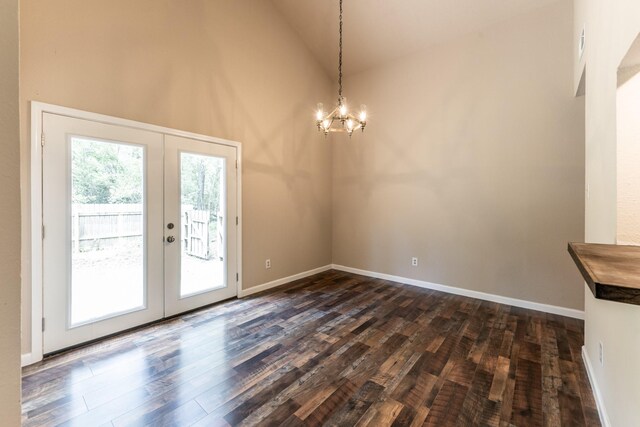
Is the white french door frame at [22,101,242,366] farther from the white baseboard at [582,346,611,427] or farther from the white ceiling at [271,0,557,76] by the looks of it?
the white baseboard at [582,346,611,427]

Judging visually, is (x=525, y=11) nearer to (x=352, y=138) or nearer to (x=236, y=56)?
(x=352, y=138)

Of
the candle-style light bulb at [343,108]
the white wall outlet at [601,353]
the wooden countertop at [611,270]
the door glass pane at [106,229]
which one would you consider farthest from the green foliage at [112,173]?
the white wall outlet at [601,353]

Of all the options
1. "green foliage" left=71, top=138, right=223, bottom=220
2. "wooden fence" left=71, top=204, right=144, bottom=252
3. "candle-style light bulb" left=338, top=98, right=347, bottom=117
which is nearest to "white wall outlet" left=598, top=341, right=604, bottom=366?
"candle-style light bulb" left=338, top=98, right=347, bottom=117

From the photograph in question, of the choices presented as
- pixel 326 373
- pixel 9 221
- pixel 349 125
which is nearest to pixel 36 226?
pixel 9 221

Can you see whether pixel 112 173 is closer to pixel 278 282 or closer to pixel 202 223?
pixel 202 223

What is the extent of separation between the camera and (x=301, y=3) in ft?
14.0

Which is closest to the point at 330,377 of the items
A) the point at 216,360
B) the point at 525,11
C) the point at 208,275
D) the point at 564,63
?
the point at 216,360

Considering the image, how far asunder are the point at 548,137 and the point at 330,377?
3761 millimetres

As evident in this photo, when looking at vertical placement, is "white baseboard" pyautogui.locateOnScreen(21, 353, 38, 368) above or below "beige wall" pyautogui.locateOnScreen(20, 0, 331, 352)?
below

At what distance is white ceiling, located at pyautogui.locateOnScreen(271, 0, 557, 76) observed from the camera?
146 inches

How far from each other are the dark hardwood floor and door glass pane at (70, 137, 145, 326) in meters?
0.41

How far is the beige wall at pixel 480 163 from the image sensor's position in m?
3.42

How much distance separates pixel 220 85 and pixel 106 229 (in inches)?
87.9

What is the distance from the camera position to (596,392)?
2.03 metres
